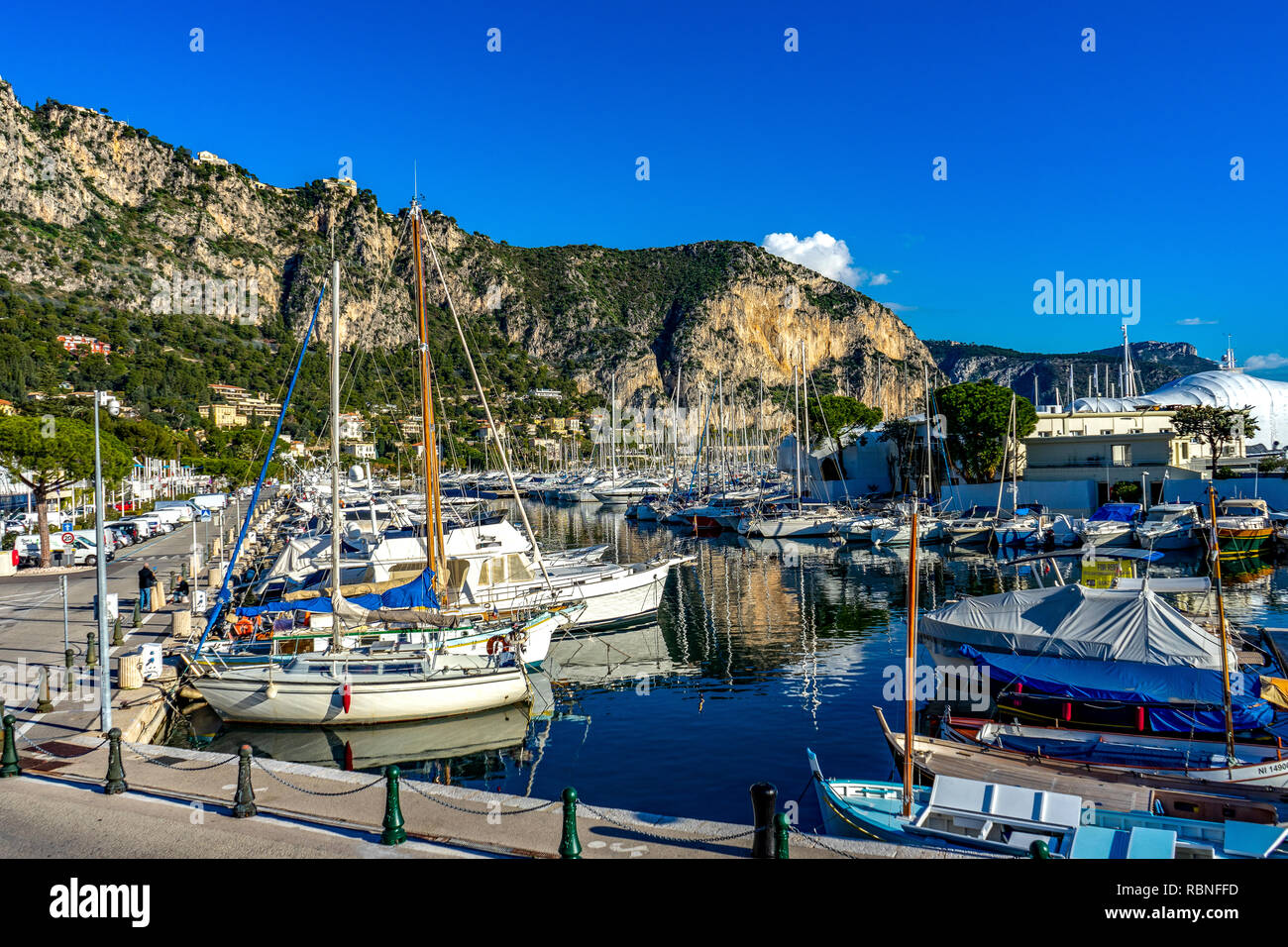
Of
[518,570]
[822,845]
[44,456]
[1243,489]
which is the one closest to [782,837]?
[822,845]

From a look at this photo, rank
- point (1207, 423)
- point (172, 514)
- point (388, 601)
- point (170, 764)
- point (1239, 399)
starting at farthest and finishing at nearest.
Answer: point (1239, 399) < point (1207, 423) < point (172, 514) < point (388, 601) < point (170, 764)

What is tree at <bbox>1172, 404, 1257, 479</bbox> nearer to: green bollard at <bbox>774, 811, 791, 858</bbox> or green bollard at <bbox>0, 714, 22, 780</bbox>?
green bollard at <bbox>774, 811, 791, 858</bbox>

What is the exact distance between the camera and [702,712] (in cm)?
2245

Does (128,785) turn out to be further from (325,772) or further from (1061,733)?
(1061,733)

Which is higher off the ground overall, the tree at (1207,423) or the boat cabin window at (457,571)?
the tree at (1207,423)

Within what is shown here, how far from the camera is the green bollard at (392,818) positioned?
411 inches

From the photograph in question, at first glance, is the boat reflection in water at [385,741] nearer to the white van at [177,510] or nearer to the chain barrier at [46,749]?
the chain barrier at [46,749]

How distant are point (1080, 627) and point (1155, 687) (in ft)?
12.3

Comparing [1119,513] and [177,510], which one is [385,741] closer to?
[1119,513]

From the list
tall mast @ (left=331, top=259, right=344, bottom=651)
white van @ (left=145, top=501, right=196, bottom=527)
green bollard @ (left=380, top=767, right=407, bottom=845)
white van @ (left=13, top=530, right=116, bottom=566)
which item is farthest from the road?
white van @ (left=145, top=501, right=196, bottom=527)

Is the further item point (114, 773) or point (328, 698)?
point (328, 698)

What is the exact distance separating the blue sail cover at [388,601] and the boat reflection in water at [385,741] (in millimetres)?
4166
